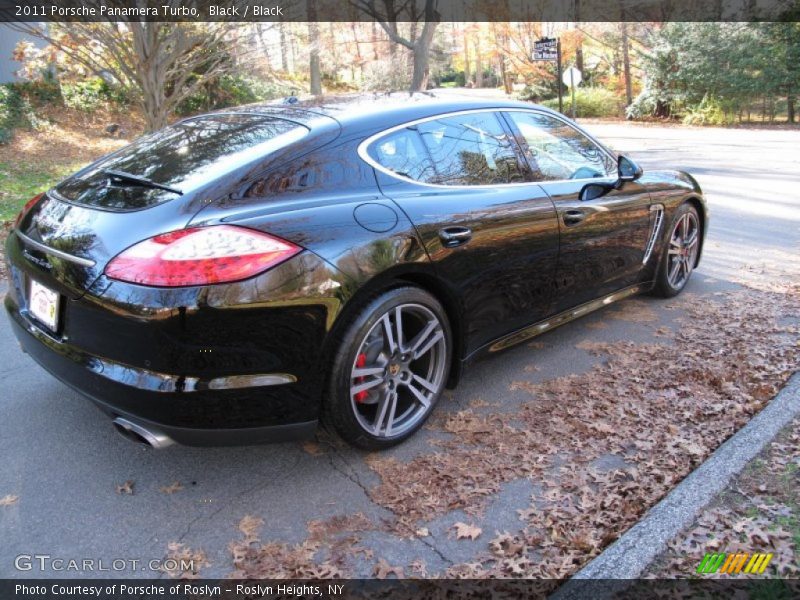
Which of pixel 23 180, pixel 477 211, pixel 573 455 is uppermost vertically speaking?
pixel 23 180

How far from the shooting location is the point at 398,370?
2.96 meters

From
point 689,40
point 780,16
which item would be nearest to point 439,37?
point 689,40

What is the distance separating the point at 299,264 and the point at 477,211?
1.13 meters

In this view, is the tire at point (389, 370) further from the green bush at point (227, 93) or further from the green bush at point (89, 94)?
the green bush at point (227, 93)

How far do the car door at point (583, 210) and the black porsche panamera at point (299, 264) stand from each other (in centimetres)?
3

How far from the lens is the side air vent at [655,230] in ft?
14.9

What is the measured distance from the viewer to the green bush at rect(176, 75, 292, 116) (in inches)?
839

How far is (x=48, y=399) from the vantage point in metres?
3.44

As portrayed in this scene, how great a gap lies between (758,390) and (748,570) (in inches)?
65.2

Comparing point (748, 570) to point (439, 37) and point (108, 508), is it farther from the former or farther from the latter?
point (439, 37)

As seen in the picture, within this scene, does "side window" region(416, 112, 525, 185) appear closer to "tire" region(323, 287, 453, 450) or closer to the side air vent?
"tire" region(323, 287, 453, 450)

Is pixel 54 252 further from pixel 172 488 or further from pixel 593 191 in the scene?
pixel 593 191

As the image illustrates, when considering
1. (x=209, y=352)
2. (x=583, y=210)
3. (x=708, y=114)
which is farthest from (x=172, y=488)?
(x=708, y=114)

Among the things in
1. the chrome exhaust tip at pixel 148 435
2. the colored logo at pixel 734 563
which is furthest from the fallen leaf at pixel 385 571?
the colored logo at pixel 734 563
